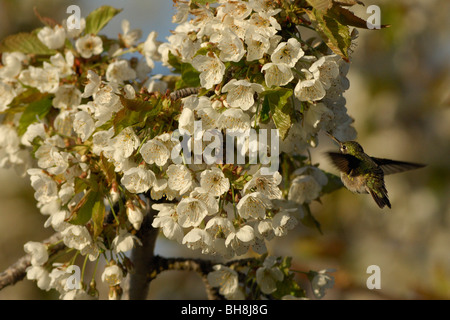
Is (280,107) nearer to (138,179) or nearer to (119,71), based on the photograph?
(138,179)

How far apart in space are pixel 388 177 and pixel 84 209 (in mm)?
4910

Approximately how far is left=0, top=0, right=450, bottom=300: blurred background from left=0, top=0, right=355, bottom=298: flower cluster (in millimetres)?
3567

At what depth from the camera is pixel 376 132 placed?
6.56 metres

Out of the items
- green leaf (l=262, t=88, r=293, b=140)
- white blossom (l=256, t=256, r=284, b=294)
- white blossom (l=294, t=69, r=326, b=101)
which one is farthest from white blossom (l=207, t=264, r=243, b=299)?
white blossom (l=294, t=69, r=326, b=101)

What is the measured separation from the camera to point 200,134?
1.95 metres

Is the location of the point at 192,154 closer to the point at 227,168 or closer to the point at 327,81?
the point at 227,168

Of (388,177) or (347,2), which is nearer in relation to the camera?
(347,2)

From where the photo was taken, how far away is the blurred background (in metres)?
5.91

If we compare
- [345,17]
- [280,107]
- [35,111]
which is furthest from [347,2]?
[35,111]

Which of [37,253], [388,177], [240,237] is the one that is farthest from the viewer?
[388,177]

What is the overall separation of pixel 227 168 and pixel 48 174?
2.73 feet

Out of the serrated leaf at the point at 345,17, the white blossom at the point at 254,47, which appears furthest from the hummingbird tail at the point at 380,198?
the white blossom at the point at 254,47

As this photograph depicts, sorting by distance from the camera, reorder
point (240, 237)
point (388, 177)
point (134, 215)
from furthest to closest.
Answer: point (388, 177) → point (134, 215) → point (240, 237)
